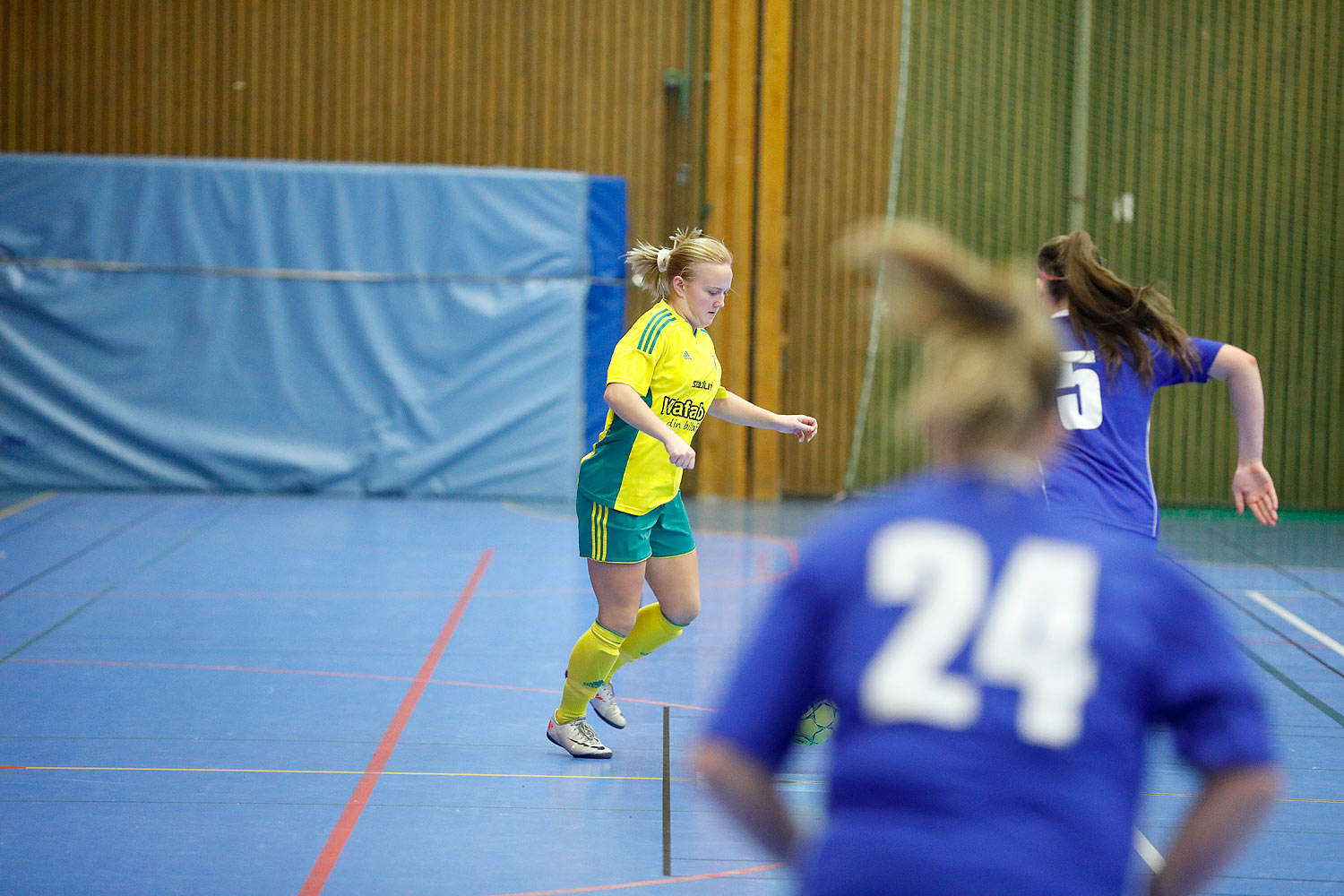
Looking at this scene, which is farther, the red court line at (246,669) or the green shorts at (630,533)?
the red court line at (246,669)

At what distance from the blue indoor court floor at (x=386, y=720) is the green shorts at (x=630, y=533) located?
743 millimetres

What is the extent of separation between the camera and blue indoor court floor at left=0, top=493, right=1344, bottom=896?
354 centimetres

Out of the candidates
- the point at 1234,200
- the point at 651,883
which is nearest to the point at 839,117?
the point at 1234,200

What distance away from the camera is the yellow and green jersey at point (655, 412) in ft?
13.6

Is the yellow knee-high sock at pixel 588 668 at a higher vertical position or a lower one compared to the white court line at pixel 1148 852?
higher

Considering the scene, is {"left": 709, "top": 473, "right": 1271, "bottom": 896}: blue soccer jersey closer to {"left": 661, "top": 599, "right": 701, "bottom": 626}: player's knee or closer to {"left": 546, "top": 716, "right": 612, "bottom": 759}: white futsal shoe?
{"left": 661, "top": 599, "right": 701, "bottom": 626}: player's knee

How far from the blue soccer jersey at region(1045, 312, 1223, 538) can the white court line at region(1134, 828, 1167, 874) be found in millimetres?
906

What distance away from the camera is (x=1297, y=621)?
7102 mm

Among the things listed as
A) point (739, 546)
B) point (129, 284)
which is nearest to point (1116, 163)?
point (739, 546)

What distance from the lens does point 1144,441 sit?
3.52 meters

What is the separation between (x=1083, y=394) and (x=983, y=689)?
2.35 metres

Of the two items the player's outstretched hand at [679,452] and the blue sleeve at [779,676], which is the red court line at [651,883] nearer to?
the player's outstretched hand at [679,452]

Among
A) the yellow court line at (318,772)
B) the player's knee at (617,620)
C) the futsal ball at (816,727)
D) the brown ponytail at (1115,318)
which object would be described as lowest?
the yellow court line at (318,772)

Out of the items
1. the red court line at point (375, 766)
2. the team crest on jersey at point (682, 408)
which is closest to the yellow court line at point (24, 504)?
the red court line at point (375, 766)
